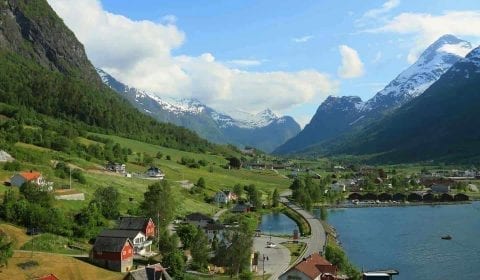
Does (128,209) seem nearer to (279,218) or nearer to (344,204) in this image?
(279,218)

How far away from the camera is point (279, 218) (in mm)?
153500

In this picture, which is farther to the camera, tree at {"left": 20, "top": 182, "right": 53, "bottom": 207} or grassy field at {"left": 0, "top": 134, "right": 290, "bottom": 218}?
grassy field at {"left": 0, "top": 134, "right": 290, "bottom": 218}

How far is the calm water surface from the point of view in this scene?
12925cm

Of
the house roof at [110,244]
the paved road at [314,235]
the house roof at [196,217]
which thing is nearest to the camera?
the house roof at [110,244]

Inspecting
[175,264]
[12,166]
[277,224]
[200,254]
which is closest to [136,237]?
[200,254]

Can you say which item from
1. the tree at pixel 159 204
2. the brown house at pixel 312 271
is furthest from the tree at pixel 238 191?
the brown house at pixel 312 271

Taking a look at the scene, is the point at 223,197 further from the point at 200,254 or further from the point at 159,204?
the point at 200,254

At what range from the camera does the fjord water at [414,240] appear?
93000 mm

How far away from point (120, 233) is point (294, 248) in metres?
35.6

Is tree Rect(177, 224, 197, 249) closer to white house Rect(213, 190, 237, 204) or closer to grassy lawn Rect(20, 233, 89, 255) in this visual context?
grassy lawn Rect(20, 233, 89, 255)

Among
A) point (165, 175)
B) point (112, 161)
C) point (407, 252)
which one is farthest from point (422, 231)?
point (112, 161)

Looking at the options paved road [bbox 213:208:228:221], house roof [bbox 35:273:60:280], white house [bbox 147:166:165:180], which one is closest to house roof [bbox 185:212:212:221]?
paved road [bbox 213:208:228:221]

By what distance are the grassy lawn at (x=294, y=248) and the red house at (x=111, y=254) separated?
27.9 metres

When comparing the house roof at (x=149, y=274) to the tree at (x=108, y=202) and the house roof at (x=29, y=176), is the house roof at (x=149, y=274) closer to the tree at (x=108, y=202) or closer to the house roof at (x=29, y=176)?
the tree at (x=108, y=202)
